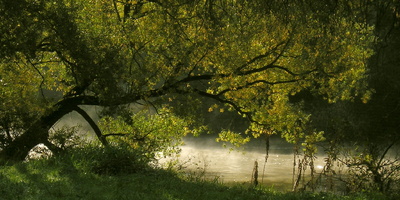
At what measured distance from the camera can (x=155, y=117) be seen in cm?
1916

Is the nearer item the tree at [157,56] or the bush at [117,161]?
the bush at [117,161]

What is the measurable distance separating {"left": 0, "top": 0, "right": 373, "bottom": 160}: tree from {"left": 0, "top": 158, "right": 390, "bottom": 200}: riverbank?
8.79ft

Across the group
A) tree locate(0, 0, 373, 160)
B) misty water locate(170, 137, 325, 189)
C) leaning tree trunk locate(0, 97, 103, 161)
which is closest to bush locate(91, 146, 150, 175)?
tree locate(0, 0, 373, 160)

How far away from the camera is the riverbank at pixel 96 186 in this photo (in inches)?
346

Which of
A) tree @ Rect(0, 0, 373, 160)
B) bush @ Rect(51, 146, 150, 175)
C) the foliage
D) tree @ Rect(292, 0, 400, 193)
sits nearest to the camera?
bush @ Rect(51, 146, 150, 175)

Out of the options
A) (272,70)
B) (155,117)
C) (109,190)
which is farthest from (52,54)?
(109,190)

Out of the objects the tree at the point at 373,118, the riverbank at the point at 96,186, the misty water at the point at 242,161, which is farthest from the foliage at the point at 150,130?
the tree at the point at 373,118

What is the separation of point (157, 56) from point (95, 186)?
695 centimetres

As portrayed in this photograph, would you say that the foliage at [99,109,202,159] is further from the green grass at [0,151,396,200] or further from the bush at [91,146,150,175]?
the green grass at [0,151,396,200]

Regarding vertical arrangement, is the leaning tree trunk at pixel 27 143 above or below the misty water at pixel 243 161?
below

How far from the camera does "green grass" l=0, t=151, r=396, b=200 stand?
8.80 meters

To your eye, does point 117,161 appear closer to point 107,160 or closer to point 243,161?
point 107,160

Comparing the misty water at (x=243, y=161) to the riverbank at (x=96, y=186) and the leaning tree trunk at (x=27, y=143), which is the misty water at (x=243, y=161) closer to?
the leaning tree trunk at (x=27, y=143)

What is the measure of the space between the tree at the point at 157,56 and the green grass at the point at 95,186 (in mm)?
2635
